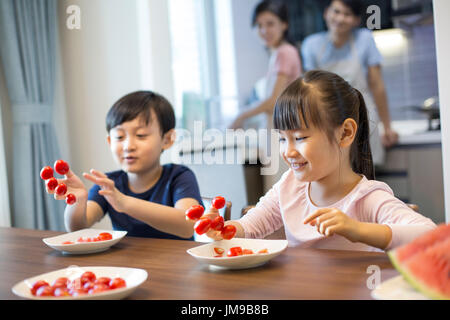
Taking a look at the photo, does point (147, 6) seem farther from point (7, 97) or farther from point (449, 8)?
point (449, 8)

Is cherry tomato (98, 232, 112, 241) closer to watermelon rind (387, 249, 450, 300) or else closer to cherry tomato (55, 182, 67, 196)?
cherry tomato (55, 182, 67, 196)

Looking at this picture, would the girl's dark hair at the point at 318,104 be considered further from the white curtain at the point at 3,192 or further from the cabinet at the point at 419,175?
the cabinet at the point at 419,175

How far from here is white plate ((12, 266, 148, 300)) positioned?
76 centimetres

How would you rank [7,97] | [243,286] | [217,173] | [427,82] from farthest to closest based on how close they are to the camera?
[427,82] < [217,173] < [7,97] < [243,286]

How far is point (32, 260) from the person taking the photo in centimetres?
116

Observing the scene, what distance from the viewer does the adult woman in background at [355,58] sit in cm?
373

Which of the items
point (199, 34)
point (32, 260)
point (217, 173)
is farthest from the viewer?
point (199, 34)

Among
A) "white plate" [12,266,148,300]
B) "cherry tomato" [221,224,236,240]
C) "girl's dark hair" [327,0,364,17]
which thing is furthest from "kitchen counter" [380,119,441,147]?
"white plate" [12,266,148,300]

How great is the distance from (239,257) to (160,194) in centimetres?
85

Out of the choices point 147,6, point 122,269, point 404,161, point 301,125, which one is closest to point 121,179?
point 301,125

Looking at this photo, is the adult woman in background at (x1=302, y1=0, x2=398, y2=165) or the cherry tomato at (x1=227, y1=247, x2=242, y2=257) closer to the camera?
the cherry tomato at (x1=227, y1=247, x2=242, y2=257)

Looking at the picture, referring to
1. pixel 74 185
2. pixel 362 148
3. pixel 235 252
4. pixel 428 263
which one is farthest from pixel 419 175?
pixel 428 263

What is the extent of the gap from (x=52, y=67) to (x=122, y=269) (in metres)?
2.48

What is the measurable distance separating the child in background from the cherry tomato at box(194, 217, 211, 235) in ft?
1.57
